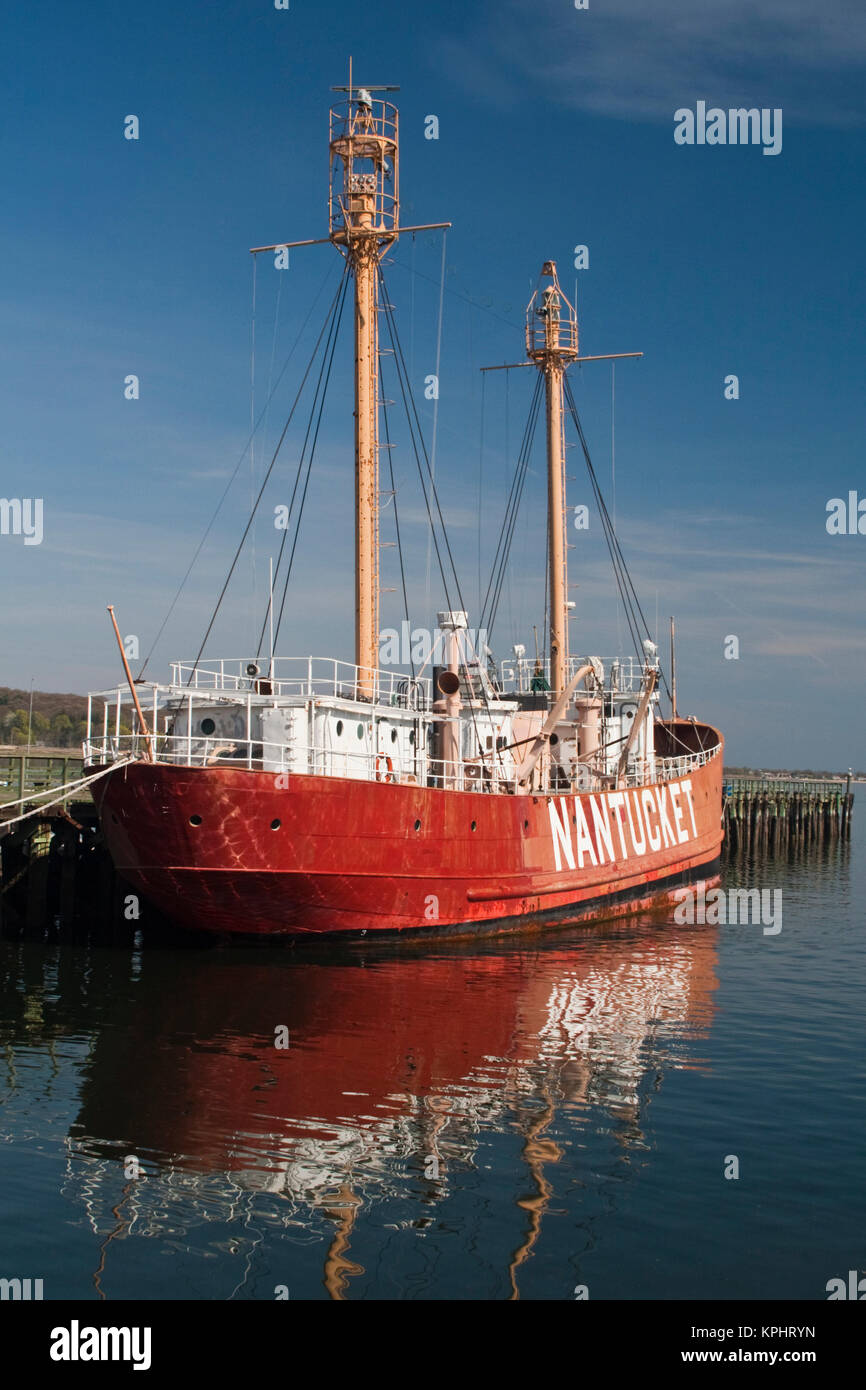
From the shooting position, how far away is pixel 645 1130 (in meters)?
12.1

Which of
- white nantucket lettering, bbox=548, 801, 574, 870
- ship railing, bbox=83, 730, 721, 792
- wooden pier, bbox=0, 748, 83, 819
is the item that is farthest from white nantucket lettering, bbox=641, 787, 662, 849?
wooden pier, bbox=0, 748, 83, 819

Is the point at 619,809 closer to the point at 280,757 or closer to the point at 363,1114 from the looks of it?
the point at 280,757

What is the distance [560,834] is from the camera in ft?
85.9

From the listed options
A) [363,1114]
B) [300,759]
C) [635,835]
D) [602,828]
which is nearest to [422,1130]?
[363,1114]

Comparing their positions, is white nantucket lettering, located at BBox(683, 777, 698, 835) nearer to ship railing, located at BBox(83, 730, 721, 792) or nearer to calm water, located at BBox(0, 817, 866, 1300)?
ship railing, located at BBox(83, 730, 721, 792)

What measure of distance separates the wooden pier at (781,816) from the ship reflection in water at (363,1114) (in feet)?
123

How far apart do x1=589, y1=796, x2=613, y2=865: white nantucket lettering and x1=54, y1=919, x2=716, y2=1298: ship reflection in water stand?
6829 mm

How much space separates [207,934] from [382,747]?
17.5ft

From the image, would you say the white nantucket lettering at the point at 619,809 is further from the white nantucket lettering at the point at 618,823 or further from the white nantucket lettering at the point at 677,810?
the white nantucket lettering at the point at 677,810

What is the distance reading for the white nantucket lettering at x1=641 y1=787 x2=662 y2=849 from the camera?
30234 millimetres

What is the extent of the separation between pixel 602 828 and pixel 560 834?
2131mm

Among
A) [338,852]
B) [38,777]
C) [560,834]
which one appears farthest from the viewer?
[38,777]

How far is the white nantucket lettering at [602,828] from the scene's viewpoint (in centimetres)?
2756

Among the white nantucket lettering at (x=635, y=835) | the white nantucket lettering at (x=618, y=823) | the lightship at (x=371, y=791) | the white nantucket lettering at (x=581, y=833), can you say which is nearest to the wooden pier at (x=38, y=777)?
the lightship at (x=371, y=791)
